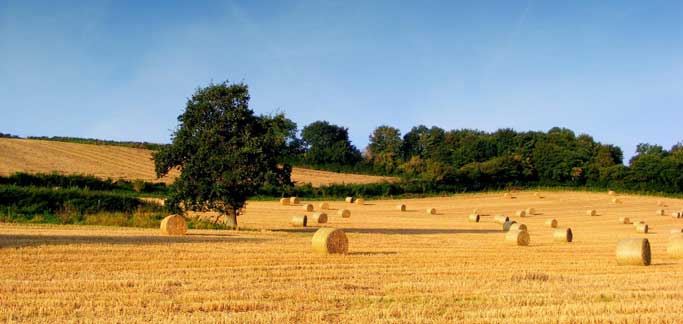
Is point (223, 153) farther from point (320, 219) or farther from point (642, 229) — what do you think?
point (642, 229)

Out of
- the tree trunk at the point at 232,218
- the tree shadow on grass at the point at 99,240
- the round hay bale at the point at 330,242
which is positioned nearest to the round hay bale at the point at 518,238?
the round hay bale at the point at 330,242

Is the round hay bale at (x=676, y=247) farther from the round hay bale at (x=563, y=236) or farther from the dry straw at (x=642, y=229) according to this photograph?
the dry straw at (x=642, y=229)

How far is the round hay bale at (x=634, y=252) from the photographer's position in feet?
53.4

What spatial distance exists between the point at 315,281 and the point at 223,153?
46.5 ft

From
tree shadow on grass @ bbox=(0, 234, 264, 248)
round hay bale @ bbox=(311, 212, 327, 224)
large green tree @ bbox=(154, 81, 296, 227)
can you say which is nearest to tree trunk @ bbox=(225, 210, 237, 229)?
large green tree @ bbox=(154, 81, 296, 227)

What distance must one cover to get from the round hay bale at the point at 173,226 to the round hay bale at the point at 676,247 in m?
13.7

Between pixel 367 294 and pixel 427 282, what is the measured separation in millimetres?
1781

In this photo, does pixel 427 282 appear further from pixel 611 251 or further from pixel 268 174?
pixel 268 174

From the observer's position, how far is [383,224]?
33406 mm

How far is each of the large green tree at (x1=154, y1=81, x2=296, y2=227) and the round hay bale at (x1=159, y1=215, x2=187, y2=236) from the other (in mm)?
3392

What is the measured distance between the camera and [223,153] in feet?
83.9

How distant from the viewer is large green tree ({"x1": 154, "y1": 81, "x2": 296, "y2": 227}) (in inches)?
995

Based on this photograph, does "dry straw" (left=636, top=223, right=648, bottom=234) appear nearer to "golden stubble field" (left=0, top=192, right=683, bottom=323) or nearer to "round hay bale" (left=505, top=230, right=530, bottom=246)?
"golden stubble field" (left=0, top=192, right=683, bottom=323)

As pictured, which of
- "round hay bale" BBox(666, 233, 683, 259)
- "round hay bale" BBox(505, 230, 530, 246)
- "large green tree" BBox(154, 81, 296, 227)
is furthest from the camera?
"large green tree" BBox(154, 81, 296, 227)
